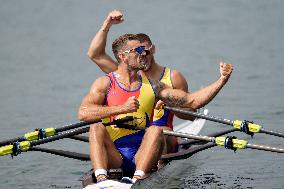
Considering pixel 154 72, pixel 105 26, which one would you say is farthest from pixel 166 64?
pixel 105 26

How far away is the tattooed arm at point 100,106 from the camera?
1285 centimetres

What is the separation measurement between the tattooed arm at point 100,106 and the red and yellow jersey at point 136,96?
115mm

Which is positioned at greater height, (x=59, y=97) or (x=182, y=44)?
(x=182, y=44)

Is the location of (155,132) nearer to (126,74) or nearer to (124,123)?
(124,123)

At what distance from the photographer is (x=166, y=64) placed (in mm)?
34375

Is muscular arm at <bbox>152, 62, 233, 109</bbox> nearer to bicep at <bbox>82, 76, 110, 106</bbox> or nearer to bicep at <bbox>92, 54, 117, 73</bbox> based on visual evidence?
Answer: bicep at <bbox>82, 76, 110, 106</bbox>

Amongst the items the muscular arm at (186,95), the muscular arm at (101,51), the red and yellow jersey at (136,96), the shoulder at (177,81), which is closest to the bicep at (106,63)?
the muscular arm at (101,51)

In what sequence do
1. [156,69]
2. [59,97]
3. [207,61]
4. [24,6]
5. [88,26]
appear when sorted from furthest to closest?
[24,6], [88,26], [207,61], [59,97], [156,69]

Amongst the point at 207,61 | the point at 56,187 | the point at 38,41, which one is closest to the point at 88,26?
the point at 38,41

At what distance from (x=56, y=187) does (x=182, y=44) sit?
24403 mm

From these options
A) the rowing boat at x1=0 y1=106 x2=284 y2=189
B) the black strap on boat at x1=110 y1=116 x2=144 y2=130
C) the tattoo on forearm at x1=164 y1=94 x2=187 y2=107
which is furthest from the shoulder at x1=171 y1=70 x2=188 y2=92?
the black strap on boat at x1=110 y1=116 x2=144 y2=130

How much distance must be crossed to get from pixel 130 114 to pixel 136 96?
1.11ft

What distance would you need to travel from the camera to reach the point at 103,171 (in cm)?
1264

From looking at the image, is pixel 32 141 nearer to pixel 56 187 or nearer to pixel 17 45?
pixel 56 187
